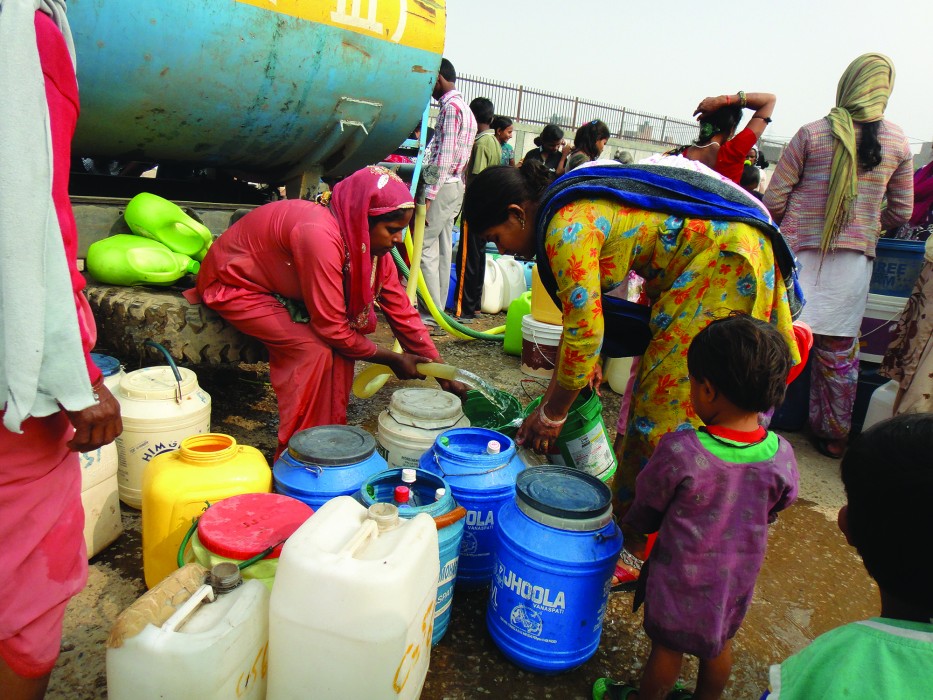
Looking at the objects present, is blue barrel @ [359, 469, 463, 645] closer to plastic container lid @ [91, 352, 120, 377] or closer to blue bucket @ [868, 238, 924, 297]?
plastic container lid @ [91, 352, 120, 377]

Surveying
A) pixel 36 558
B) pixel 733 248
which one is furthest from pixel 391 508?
pixel 733 248

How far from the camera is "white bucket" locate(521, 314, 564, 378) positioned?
170 inches

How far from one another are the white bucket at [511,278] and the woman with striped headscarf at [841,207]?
3008mm

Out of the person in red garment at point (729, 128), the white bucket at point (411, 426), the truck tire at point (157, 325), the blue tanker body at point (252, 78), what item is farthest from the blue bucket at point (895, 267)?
the truck tire at point (157, 325)

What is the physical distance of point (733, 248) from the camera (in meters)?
1.89

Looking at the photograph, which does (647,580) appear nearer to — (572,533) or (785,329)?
(572,533)

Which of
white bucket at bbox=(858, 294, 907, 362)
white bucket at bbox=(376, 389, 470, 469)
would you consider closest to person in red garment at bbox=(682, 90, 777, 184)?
white bucket at bbox=(858, 294, 907, 362)

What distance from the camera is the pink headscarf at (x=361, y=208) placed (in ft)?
8.54

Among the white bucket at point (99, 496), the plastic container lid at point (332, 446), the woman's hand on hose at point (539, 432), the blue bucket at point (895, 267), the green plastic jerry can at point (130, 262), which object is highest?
the blue bucket at point (895, 267)

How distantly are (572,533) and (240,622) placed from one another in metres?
0.91

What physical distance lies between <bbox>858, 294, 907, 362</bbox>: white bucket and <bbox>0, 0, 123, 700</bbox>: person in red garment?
4256 millimetres

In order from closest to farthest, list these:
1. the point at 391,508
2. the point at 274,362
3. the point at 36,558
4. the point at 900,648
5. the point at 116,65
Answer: the point at 900,648, the point at 36,558, the point at 391,508, the point at 116,65, the point at 274,362

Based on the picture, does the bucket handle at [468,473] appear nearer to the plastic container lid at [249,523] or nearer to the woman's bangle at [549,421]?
the woman's bangle at [549,421]

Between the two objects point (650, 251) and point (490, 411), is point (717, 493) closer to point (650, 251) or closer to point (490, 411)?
point (650, 251)
